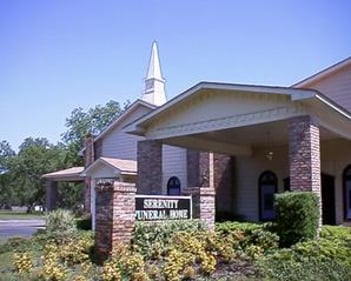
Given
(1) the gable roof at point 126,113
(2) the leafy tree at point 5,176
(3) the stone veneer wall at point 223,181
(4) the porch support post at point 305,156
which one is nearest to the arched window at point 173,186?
(3) the stone veneer wall at point 223,181

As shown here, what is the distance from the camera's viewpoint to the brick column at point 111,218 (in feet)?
38.5

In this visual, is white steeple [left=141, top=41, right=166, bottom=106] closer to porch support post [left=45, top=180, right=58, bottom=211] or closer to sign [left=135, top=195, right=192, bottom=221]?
porch support post [left=45, top=180, right=58, bottom=211]

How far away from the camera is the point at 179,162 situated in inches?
1019

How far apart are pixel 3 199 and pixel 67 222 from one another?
9346 cm

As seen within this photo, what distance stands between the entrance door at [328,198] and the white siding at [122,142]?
36.3ft

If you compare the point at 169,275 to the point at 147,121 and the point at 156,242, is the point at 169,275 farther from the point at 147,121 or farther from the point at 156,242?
the point at 147,121

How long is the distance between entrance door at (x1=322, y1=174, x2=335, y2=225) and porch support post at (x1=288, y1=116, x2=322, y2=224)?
6.40 meters

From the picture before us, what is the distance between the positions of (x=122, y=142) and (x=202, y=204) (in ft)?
50.2

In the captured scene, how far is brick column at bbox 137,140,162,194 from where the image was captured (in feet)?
63.5

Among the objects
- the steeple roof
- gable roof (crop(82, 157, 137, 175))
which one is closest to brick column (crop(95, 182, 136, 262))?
gable roof (crop(82, 157, 137, 175))

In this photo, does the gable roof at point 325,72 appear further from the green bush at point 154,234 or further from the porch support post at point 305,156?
the green bush at point 154,234

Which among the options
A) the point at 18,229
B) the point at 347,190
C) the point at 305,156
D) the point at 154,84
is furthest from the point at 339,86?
the point at 18,229

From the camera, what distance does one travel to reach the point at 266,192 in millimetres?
23328

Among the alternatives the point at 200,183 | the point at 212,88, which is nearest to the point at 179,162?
the point at 200,183
